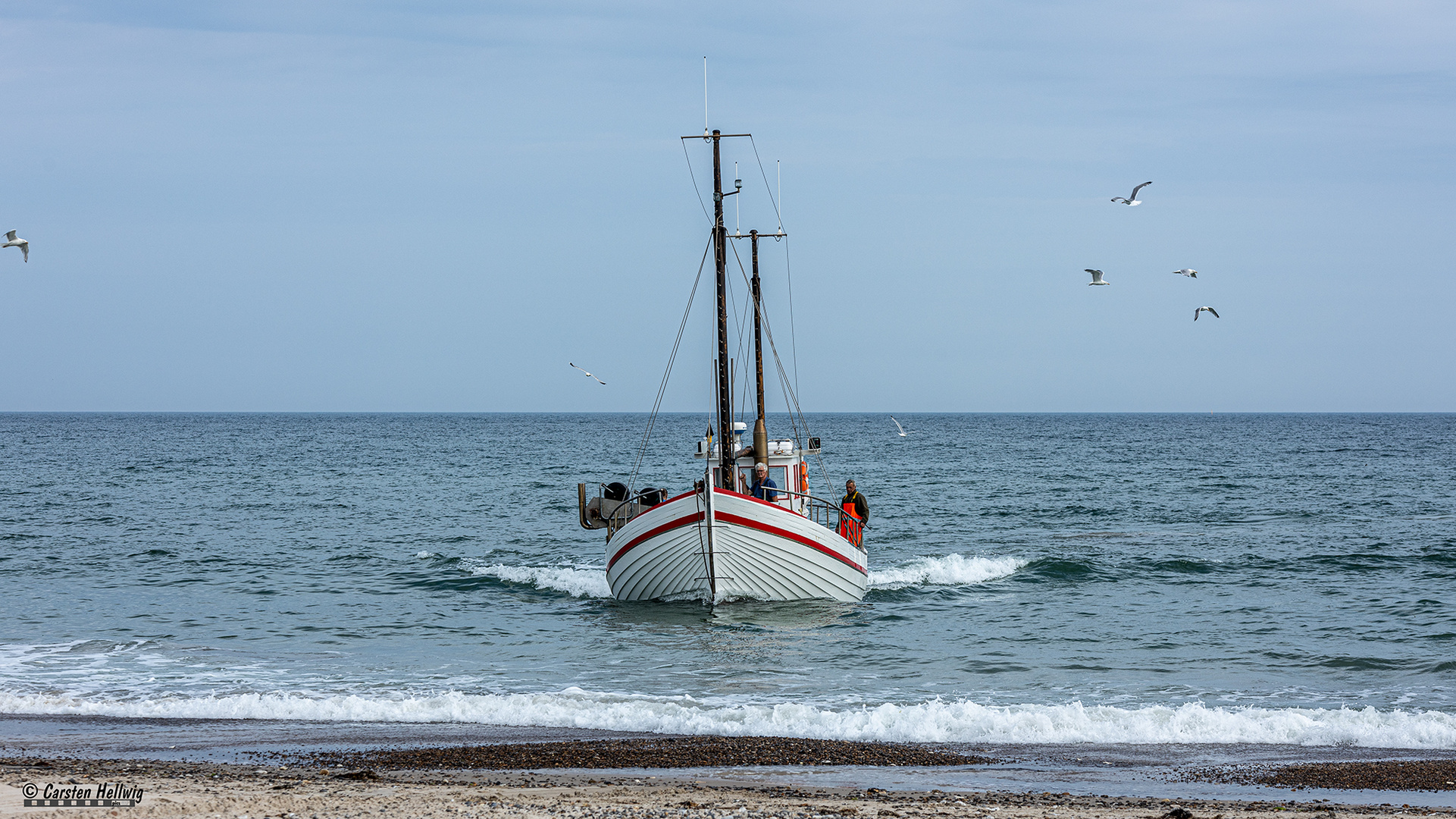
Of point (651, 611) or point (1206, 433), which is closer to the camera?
point (651, 611)

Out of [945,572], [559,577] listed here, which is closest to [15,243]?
[559,577]

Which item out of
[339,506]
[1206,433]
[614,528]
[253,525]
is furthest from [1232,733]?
[1206,433]

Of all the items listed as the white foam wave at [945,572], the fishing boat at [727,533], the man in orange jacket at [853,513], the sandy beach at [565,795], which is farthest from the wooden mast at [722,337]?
the sandy beach at [565,795]

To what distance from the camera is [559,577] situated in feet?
78.8

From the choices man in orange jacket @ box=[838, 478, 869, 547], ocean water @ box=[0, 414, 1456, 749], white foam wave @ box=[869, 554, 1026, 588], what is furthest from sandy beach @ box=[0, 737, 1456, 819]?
white foam wave @ box=[869, 554, 1026, 588]

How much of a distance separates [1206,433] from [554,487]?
352ft

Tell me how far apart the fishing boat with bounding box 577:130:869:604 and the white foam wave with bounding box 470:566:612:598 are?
5.73 ft

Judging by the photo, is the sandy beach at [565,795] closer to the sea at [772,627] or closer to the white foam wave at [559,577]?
the sea at [772,627]

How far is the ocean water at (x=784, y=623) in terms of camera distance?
1230 centimetres

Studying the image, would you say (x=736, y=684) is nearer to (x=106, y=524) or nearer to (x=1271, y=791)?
(x=1271, y=791)

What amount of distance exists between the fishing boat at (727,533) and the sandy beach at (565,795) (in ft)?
26.6

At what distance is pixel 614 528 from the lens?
2052 cm

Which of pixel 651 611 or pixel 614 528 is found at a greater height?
pixel 614 528

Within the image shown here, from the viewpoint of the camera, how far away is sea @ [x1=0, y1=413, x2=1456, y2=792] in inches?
473
